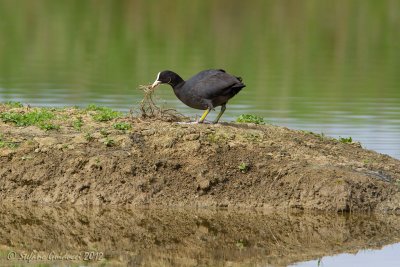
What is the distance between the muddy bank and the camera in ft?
41.8

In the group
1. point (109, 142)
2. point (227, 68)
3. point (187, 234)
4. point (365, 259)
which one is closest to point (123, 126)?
point (109, 142)

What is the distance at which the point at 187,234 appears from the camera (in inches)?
465

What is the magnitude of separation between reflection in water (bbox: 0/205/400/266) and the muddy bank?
22 cm

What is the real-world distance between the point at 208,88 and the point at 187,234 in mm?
2226

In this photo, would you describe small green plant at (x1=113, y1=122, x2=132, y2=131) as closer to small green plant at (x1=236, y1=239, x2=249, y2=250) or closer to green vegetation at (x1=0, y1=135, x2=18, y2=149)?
green vegetation at (x1=0, y1=135, x2=18, y2=149)

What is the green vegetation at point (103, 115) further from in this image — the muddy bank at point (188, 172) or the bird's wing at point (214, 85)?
the bird's wing at point (214, 85)

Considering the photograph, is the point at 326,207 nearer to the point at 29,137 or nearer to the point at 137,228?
the point at 137,228

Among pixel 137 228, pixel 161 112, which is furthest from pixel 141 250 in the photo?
pixel 161 112

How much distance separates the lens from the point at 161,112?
46.6 feet

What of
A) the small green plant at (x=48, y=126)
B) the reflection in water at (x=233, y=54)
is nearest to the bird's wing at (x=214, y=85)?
the small green plant at (x=48, y=126)

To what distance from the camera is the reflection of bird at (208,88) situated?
1327cm

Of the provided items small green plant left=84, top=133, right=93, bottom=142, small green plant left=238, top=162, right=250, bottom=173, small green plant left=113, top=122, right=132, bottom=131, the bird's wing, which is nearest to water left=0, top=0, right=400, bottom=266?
small green plant left=238, top=162, right=250, bottom=173

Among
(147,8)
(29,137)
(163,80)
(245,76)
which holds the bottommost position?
(29,137)

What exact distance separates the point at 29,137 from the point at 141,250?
3079 mm
